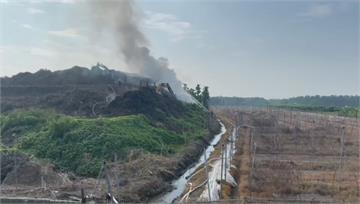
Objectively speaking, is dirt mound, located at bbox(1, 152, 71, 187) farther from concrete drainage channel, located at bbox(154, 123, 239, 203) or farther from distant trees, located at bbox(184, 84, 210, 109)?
distant trees, located at bbox(184, 84, 210, 109)

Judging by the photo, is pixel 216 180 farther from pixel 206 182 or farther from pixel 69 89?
pixel 69 89

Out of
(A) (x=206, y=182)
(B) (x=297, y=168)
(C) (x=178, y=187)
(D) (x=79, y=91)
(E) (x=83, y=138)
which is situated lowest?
(C) (x=178, y=187)

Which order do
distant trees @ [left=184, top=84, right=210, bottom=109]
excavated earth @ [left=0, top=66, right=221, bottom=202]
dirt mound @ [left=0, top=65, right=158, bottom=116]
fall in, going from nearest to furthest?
excavated earth @ [left=0, top=66, right=221, bottom=202], dirt mound @ [left=0, top=65, right=158, bottom=116], distant trees @ [left=184, top=84, right=210, bottom=109]

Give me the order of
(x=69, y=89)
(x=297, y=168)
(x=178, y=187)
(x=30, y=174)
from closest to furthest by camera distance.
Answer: (x=30, y=174) < (x=178, y=187) < (x=297, y=168) < (x=69, y=89)

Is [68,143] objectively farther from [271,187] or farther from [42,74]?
[42,74]

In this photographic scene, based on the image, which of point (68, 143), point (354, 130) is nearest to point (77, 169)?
point (68, 143)

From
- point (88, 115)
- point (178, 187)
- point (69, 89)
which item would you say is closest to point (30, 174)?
point (178, 187)

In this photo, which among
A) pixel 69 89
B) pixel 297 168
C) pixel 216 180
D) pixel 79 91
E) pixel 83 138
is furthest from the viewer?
pixel 69 89

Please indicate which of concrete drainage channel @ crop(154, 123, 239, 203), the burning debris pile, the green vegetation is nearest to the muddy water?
concrete drainage channel @ crop(154, 123, 239, 203)

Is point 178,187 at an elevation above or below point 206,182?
below
